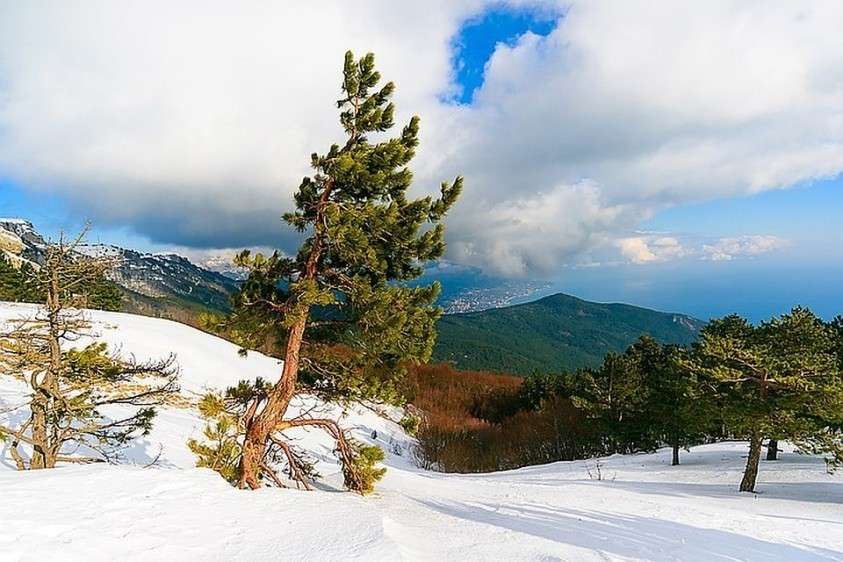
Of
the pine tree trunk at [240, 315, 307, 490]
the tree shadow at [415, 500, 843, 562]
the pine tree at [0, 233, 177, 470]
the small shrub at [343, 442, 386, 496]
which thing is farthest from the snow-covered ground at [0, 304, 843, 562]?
the pine tree trunk at [240, 315, 307, 490]

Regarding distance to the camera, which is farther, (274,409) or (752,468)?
(752,468)

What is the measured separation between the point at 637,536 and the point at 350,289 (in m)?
6.35

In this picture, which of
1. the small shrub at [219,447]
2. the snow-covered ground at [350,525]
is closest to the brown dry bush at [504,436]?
the snow-covered ground at [350,525]

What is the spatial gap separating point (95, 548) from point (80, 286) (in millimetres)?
5669

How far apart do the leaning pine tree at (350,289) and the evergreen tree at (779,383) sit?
12.2 metres

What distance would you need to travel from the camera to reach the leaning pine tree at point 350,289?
8.79 m

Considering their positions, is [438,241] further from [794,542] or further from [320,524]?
[794,542]

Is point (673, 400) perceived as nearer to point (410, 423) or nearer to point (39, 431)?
point (410, 423)

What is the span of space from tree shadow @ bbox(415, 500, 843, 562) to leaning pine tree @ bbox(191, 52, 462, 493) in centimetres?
289

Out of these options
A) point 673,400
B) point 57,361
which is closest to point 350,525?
point 57,361

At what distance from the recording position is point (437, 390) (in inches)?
2571

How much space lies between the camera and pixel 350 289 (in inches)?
360

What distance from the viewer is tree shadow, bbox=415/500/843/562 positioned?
6.95 metres

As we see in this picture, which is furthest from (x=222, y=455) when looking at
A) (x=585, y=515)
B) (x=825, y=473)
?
(x=825, y=473)
